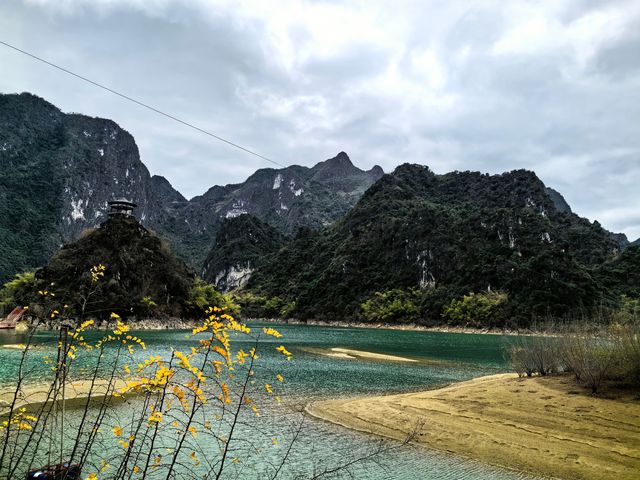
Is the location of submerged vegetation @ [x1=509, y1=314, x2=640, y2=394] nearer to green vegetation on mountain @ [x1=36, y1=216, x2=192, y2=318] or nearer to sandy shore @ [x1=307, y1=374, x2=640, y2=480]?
sandy shore @ [x1=307, y1=374, x2=640, y2=480]

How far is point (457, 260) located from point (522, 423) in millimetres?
125960

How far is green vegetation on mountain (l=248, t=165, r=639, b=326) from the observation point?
105 metres

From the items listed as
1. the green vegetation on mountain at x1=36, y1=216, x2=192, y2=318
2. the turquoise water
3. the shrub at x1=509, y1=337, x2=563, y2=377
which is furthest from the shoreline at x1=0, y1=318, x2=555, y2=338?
the shrub at x1=509, y1=337, x2=563, y2=377

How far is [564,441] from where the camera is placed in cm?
1086

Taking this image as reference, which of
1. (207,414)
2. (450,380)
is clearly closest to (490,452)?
(207,414)

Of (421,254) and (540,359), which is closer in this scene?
(540,359)

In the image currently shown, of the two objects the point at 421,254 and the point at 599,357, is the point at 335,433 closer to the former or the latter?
the point at 599,357

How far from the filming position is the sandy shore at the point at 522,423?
984 cm

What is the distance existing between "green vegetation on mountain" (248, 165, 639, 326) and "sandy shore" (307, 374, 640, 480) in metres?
80.9

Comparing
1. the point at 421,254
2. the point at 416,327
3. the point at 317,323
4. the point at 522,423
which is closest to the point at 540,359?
the point at 522,423

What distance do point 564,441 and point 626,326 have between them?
546cm

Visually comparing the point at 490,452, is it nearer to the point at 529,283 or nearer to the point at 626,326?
the point at 626,326

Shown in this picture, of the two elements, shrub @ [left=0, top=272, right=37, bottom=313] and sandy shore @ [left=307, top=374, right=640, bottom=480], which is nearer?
sandy shore @ [left=307, top=374, right=640, bottom=480]

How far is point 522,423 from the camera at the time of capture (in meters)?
12.4
